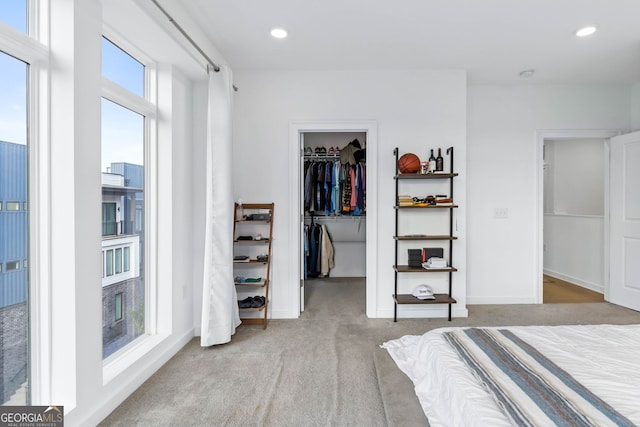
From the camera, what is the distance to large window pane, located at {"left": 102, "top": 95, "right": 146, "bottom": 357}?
2.07 metres

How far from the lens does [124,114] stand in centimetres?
224

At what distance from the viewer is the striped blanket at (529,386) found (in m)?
0.91

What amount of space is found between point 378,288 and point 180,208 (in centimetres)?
212

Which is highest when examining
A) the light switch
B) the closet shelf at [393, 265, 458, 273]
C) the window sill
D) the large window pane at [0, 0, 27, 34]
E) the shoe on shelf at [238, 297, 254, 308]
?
the large window pane at [0, 0, 27, 34]

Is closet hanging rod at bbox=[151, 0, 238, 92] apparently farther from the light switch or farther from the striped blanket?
the light switch

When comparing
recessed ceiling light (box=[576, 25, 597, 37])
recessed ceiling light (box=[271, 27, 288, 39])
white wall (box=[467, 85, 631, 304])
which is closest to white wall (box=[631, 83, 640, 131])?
white wall (box=[467, 85, 631, 304])

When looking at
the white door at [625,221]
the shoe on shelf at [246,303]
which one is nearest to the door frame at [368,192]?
the shoe on shelf at [246,303]

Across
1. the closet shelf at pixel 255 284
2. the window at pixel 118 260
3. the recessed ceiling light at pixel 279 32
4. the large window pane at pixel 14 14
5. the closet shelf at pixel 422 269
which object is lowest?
the closet shelf at pixel 255 284

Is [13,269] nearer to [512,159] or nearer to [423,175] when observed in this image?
[423,175]

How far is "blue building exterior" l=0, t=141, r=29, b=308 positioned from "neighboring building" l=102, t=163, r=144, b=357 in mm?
545

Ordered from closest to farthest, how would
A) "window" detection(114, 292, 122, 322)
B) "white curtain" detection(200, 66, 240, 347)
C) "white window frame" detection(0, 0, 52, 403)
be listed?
"white window frame" detection(0, 0, 52, 403), "window" detection(114, 292, 122, 322), "white curtain" detection(200, 66, 240, 347)

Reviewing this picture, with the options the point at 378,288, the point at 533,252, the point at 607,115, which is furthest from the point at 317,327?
the point at 607,115

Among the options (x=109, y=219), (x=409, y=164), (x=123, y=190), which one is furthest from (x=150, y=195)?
(x=409, y=164)

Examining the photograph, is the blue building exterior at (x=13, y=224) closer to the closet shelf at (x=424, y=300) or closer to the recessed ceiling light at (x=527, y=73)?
the closet shelf at (x=424, y=300)
